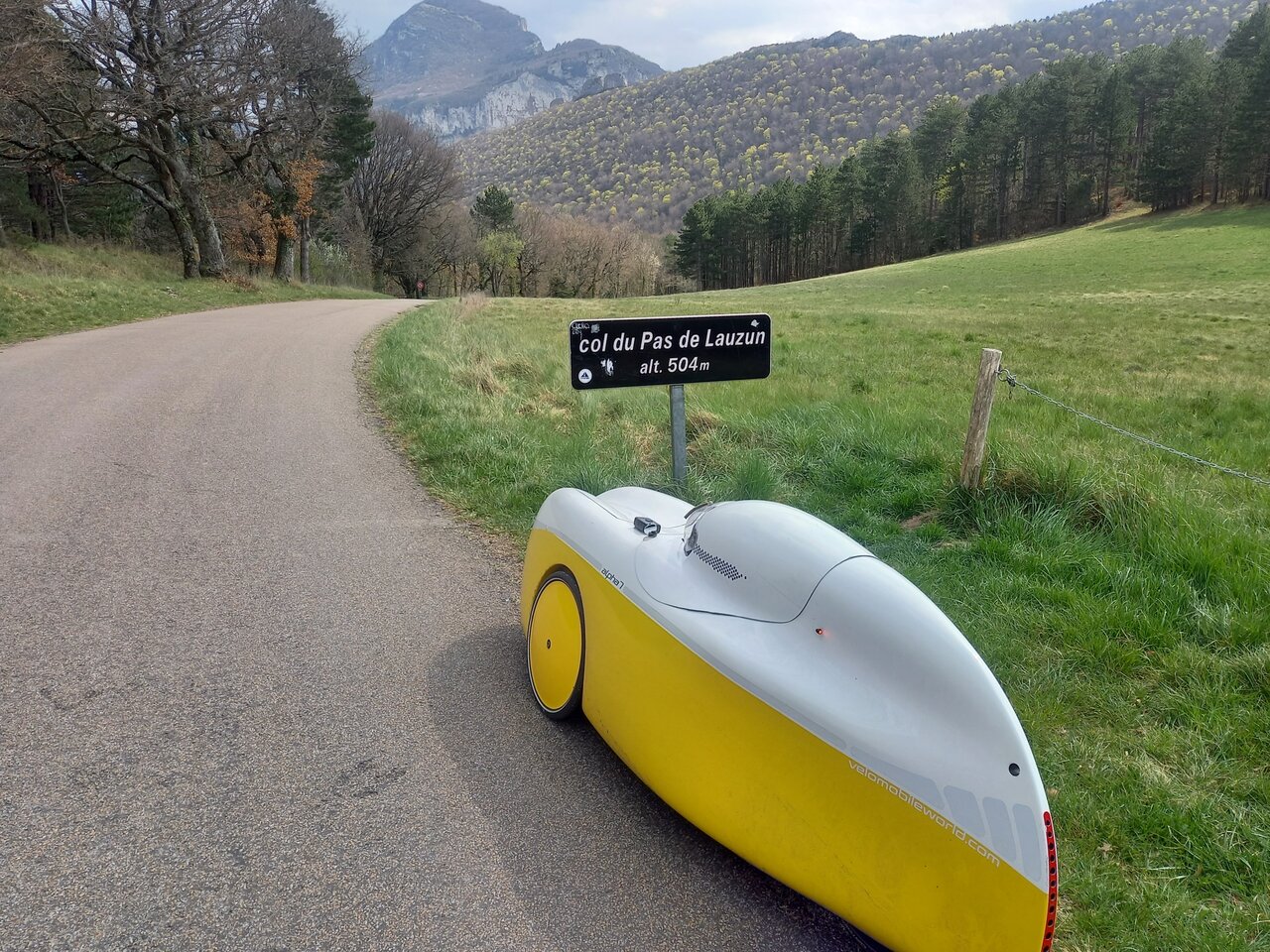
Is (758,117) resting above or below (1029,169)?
above

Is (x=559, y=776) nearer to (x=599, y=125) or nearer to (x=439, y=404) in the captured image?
(x=439, y=404)

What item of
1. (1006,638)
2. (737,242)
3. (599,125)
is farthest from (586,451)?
(599,125)

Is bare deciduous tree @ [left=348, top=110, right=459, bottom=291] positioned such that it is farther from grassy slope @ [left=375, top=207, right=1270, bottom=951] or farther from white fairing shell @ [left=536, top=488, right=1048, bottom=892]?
white fairing shell @ [left=536, top=488, right=1048, bottom=892]

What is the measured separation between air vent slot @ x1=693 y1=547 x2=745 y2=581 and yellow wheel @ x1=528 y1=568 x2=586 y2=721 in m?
0.64

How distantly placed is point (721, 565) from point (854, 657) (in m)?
0.57

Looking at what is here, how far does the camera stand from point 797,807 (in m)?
2.07

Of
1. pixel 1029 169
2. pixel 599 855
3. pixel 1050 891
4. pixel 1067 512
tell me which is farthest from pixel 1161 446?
pixel 1029 169

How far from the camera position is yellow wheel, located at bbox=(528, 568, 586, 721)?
3.00m

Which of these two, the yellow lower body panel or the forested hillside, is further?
the forested hillside

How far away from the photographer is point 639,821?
2566mm

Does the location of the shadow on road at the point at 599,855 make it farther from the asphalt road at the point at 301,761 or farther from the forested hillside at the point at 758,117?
the forested hillside at the point at 758,117

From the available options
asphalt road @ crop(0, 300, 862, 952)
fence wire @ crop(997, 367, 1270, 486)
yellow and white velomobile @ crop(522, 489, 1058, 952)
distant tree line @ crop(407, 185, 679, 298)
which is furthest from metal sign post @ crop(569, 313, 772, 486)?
distant tree line @ crop(407, 185, 679, 298)

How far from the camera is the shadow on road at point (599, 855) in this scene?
2.13m

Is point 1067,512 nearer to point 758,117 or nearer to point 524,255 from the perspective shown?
point 524,255
